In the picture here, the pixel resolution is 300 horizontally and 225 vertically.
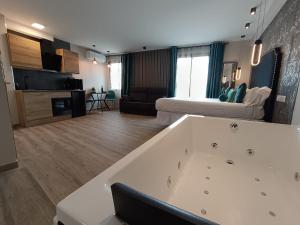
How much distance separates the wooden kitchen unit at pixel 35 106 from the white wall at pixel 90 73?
169 cm

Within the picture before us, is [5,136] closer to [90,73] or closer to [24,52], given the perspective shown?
[24,52]

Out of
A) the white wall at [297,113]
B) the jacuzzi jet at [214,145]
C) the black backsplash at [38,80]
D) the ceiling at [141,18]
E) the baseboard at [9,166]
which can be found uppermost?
the ceiling at [141,18]

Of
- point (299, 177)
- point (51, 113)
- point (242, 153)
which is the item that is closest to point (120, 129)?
point (51, 113)

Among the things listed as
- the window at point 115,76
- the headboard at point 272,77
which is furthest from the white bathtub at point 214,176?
the window at point 115,76

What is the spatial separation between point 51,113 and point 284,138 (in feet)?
16.1

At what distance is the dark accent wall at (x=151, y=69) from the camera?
5.57 m

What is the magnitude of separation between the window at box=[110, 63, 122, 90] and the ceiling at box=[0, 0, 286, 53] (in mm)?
2145

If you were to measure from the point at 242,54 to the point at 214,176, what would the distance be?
441 centimetres

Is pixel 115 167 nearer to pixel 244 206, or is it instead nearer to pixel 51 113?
pixel 244 206

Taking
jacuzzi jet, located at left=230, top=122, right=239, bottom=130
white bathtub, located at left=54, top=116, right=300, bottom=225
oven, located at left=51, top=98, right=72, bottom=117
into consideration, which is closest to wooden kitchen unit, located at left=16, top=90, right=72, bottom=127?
oven, located at left=51, top=98, right=72, bottom=117

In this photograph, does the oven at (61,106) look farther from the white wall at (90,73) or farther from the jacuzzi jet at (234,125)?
the jacuzzi jet at (234,125)

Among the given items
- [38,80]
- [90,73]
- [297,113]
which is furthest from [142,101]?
[297,113]

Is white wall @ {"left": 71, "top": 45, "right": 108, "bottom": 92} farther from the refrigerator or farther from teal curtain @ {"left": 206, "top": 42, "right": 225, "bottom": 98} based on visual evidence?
teal curtain @ {"left": 206, "top": 42, "right": 225, "bottom": 98}

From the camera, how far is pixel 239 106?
267 cm
